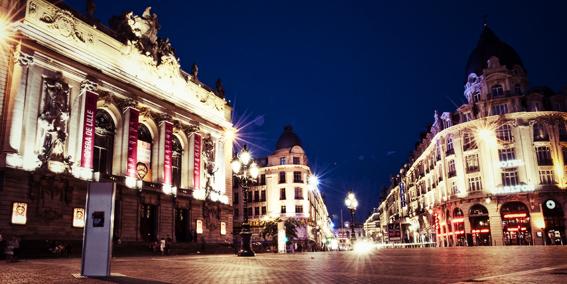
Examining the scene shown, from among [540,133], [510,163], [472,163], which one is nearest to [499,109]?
[540,133]

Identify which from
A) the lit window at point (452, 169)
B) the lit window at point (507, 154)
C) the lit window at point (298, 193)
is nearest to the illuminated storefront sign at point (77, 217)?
the lit window at point (452, 169)

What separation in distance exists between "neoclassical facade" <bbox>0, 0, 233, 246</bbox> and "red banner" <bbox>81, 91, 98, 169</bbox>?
85 millimetres

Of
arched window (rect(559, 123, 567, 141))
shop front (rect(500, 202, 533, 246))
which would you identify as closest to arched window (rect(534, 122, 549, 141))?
arched window (rect(559, 123, 567, 141))

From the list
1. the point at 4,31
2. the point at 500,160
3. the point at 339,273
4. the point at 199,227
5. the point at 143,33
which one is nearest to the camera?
the point at 339,273

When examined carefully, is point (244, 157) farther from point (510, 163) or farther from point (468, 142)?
point (468, 142)

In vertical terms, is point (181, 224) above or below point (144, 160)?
below

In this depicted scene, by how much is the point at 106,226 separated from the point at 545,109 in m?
58.2

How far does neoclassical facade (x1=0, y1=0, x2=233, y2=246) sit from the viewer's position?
2672cm

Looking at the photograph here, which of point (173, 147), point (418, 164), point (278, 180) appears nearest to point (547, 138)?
point (418, 164)

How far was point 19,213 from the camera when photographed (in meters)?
25.1

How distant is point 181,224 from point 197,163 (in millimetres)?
6474

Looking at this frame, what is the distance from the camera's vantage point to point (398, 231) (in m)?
38.5

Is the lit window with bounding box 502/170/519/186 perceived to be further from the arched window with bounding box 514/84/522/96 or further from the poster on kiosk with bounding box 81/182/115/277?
the poster on kiosk with bounding box 81/182/115/277

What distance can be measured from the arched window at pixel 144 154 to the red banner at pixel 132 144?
69.0 inches
